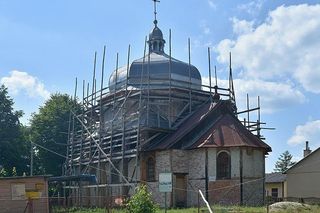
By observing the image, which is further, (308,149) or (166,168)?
(308,149)

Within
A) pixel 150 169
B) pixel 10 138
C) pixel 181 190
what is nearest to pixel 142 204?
pixel 181 190

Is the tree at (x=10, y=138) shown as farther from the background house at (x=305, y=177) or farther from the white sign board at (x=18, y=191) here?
the background house at (x=305, y=177)

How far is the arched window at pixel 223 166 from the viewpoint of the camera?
36.9 meters

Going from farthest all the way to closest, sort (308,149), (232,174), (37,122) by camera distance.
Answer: (37,122), (308,149), (232,174)

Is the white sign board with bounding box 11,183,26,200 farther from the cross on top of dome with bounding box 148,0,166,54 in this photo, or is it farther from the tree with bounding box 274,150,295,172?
the tree with bounding box 274,150,295,172

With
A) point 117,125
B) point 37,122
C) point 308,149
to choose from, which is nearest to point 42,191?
point 117,125

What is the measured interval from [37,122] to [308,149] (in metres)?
28.4

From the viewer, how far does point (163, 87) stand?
44188 millimetres

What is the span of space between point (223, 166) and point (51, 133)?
25.1 meters

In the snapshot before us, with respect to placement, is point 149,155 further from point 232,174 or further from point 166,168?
point 232,174

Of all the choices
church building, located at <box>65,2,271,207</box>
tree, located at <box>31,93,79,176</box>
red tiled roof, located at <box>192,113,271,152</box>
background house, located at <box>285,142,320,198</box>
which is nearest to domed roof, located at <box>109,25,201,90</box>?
church building, located at <box>65,2,271,207</box>

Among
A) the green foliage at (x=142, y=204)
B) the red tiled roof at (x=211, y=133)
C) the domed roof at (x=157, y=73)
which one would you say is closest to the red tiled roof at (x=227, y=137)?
the red tiled roof at (x=211, y=133)

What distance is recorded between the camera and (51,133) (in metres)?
56.7

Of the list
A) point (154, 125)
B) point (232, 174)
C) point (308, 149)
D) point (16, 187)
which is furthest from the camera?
point (308, 149)
